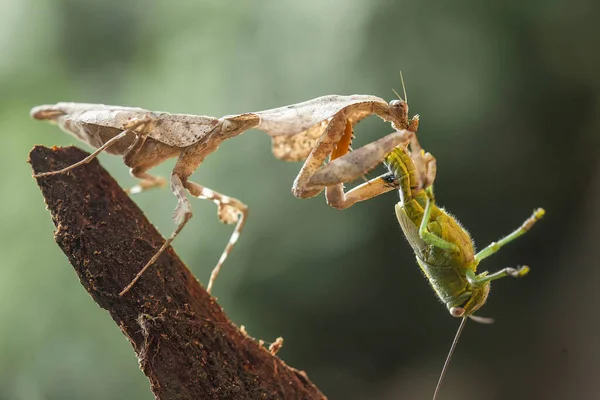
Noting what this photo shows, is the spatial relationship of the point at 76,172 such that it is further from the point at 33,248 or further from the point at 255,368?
the point at 33,248

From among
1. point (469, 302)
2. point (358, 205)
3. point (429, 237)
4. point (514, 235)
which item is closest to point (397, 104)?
point (429, 237)

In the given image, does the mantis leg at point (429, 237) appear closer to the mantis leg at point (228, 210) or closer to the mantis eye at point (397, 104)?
the mantis eye at point (397, 104)

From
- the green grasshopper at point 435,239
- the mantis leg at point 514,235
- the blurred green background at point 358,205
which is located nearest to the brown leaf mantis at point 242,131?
the green grasshopper at point 435,239

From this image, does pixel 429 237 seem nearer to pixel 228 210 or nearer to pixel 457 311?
pixel 457 311

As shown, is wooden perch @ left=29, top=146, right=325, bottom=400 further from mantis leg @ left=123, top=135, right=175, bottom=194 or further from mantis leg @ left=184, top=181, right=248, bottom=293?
mantis leg @ left=184, top=181, right=248, bottom=293

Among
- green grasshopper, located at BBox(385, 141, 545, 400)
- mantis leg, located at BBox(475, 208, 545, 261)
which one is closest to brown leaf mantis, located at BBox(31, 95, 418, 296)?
green grasshopper, located at BBox(385, 141, 545, 400)

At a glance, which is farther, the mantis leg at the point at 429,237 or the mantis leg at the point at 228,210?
the mantis leg at the point at 228,210
